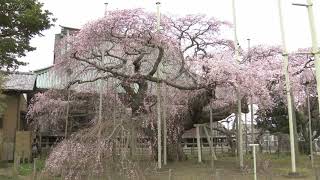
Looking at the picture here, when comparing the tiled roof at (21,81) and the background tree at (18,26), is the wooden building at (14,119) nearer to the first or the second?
the tiled roof at (21,81)

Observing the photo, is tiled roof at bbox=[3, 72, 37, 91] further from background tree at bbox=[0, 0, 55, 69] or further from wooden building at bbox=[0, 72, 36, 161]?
background tree at bbox=[0, 0, 55, 69]

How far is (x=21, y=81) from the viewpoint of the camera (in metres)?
29.4

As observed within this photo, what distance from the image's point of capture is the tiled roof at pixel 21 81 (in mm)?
28312

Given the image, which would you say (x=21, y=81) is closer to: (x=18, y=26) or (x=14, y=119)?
(x=14, y=119)

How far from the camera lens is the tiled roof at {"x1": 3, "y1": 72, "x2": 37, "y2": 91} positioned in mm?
28312

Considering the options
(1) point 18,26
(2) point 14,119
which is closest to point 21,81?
(2) point 14,119

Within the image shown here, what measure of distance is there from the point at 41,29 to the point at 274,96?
14348mm

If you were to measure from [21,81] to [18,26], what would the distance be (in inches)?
296

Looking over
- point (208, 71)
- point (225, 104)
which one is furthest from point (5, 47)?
point (225, 104)

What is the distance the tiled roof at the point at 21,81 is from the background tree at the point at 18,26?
5280 mm

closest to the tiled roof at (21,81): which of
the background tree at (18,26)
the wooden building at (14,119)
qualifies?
the wooden building at (14,119)

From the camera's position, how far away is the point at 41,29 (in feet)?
75.7

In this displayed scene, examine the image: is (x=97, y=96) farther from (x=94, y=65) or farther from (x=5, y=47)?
(x=5, y=47)

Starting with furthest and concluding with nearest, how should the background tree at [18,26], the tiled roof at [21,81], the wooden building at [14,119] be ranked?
the tiled roof at [21,81] → the wooden building at [14,119] → the background tree at [18,26]
